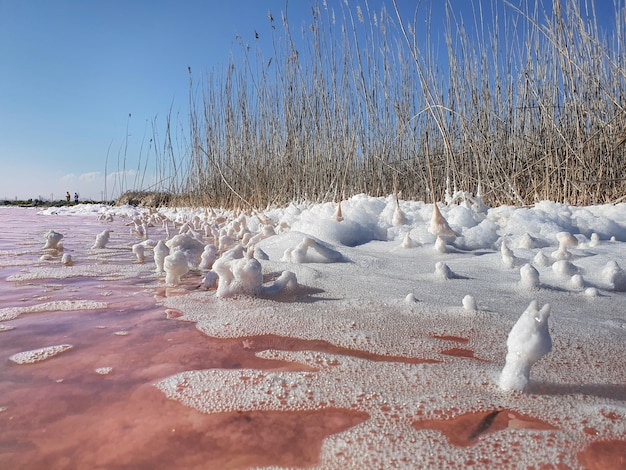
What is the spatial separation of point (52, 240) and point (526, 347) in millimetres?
1959

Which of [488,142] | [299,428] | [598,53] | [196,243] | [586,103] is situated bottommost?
[299,428]

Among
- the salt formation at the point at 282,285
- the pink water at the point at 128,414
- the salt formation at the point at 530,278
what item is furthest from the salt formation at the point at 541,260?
the pink water at the point at 128,414

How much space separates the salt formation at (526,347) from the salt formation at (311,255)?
0.84 metres

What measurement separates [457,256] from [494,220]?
26.0 inches

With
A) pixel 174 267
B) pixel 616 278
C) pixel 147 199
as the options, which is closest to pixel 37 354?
pixel 174 267

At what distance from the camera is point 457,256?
1.51 meters

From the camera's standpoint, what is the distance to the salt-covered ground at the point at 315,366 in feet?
1.46

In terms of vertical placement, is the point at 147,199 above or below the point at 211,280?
above

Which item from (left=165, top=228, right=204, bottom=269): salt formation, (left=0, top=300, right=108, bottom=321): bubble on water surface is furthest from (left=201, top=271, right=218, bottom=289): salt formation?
(left=165, top=228, right=204, bottom=269): salt formation

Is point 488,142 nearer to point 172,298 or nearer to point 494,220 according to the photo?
point 494,220

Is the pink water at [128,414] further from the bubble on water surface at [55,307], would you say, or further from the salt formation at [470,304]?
the salt formation at [470,304]

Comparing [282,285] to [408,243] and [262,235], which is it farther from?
[262,235]

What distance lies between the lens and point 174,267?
1226 mm

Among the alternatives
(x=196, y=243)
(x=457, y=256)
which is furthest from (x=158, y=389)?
(x=457, y=256)
